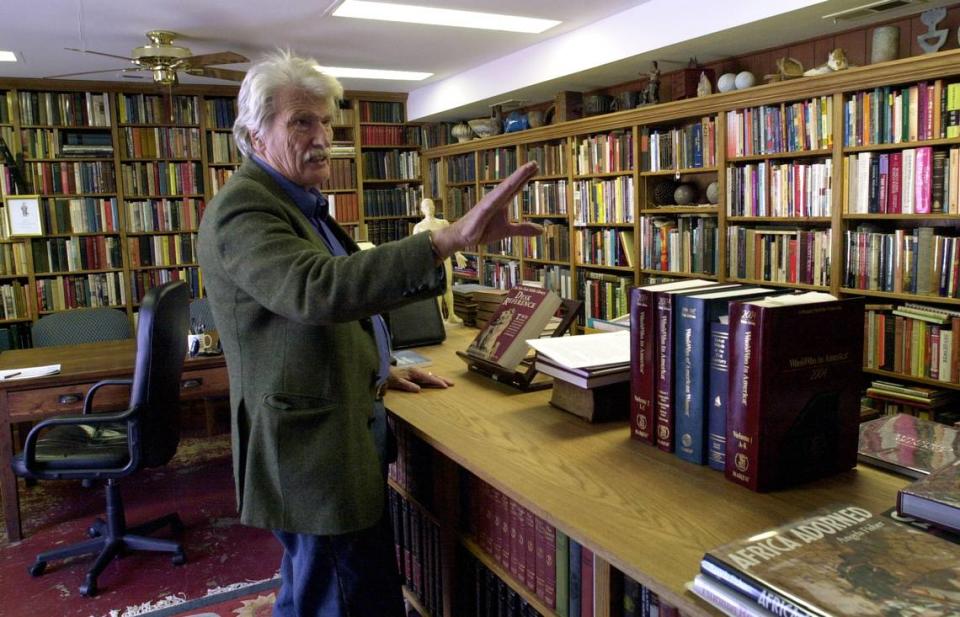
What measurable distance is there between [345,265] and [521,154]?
4.83m

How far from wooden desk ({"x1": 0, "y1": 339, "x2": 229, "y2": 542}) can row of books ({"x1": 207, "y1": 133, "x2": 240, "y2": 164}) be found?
3.35 m

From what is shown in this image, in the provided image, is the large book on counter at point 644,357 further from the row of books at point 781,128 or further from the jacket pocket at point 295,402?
the row of books at point 781,128

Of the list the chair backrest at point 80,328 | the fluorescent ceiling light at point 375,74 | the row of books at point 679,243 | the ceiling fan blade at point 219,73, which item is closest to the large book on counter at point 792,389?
the row of books at point 679,243

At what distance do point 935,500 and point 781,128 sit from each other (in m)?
3.22

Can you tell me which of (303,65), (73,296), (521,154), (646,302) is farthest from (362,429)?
(73,296)

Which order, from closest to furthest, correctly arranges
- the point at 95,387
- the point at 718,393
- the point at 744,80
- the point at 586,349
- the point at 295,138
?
1. the point at 718,393
2. the point at 295,138
3. the point at 586,349
4. the point at 95,387
5. the point at 744,80

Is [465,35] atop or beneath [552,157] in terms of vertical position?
atop

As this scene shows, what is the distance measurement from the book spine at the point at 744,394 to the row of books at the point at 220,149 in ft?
19.8

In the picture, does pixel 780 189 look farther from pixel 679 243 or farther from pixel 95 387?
pixel 95 387

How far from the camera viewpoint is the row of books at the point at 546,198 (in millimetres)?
5402

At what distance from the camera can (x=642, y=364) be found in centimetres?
128

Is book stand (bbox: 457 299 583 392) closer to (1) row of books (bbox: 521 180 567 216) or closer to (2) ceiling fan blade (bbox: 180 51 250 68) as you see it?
(2) ceiling fan blade (bbox: 180 51 250 68)

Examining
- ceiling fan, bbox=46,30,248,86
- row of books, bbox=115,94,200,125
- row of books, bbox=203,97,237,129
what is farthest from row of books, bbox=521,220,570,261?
row of books, bbox=115,94,200,125

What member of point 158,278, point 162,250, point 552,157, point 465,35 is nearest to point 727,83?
point 552,157
